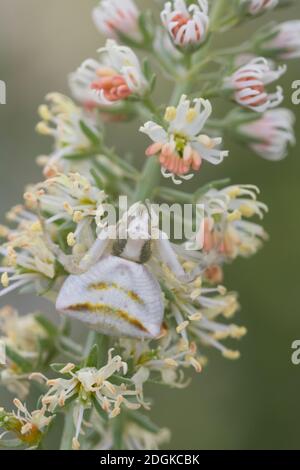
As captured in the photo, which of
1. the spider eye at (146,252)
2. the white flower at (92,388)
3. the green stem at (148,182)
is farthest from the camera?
the green stem at (148,182)

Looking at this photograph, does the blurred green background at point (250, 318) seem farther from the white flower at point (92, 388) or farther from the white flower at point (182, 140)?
the white flower at point (182, 140)

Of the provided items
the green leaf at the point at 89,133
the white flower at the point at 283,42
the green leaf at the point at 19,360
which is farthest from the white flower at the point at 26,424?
the white flower at the point at 283,42

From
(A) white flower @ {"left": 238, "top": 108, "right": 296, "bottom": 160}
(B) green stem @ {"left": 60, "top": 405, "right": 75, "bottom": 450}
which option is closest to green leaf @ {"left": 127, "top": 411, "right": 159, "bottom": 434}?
(B) green stem @ {"left": 60, "top": 405, "right": 75, "bottom": 450}

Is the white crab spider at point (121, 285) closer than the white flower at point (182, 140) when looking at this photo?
Yes

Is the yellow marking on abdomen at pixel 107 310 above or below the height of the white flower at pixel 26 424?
above

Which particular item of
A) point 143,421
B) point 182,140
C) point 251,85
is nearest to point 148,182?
point 182,140

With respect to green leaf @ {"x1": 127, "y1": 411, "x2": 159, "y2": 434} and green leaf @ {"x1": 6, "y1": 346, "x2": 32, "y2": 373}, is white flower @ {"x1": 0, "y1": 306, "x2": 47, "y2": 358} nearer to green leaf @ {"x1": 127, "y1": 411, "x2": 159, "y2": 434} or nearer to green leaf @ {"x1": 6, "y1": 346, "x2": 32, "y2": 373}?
green leaf @ {"x1": 6, "y1": 346, "x2": 32, "y2": 373}
